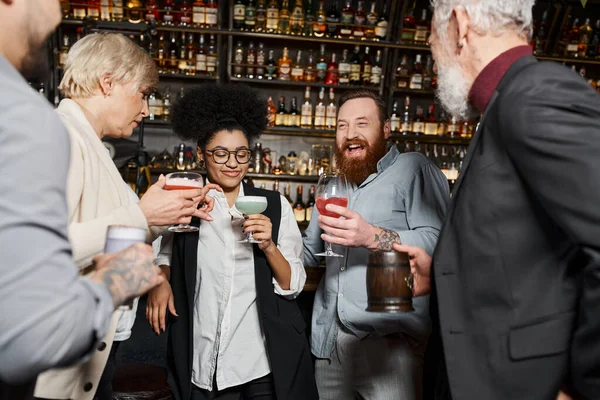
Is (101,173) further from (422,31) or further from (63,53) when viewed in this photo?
(422,31)

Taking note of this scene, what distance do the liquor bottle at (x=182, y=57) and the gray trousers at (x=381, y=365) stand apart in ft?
10.8

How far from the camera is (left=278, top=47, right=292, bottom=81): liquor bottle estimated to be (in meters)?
4.91

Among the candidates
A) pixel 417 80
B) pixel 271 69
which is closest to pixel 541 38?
pixel 417 80

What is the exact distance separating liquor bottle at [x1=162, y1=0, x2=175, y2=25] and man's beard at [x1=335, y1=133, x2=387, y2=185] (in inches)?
112

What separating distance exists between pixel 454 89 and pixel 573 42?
14.2 feet

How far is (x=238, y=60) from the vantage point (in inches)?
191

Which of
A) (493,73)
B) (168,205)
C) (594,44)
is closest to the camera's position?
(493,73)

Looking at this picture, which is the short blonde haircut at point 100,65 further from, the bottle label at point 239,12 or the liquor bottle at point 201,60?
the bottle label at point 239,12

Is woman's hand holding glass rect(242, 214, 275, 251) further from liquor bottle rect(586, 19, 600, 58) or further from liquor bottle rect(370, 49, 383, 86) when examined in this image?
liquor bottle rect(586, 19, 600, 58)

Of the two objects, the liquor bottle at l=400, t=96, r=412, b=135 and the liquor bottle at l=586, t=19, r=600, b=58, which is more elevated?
the liquor bottle at l=586, t=19, r=600, b=58

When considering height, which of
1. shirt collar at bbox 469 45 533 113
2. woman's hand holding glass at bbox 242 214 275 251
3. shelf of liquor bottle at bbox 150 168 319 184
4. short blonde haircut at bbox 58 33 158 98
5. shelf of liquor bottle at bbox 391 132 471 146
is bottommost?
shelf of liquor bottle at bbox 150 168 319 184

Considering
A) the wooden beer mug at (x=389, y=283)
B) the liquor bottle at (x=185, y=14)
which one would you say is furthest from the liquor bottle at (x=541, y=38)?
the wooden beer mug at (x=389, y=283)

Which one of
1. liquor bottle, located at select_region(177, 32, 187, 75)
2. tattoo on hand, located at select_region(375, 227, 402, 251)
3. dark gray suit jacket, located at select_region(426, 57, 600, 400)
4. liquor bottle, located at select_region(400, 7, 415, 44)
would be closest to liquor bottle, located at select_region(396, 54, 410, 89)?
liquor bottle, located at select_region(400, 7, 415, 44)

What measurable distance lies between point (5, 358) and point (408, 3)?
482 cm
